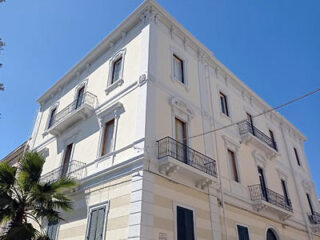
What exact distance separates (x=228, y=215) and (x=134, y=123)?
505 cm

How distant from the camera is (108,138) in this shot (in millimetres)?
11070

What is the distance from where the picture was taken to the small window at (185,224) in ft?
28.1

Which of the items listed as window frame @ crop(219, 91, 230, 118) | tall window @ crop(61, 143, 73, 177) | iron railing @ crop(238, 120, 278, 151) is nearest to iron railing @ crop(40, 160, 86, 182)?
tall window @ crop(61, 143, 73, 177)

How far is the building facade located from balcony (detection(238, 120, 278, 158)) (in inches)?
2.7

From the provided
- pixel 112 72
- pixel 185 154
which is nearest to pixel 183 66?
pixel 112 72

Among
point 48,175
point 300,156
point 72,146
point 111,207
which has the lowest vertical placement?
point 111,207

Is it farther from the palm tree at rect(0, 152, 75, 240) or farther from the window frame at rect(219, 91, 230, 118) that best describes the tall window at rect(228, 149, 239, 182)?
the palm tree at rect(0, 152, 75, 240)

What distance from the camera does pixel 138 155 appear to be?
28.8 ft

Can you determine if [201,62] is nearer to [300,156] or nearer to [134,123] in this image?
[134,123]

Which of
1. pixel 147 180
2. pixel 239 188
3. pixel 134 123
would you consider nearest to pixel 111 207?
pixel 147 180

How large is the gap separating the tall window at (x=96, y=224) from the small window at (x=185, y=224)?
2358 mm

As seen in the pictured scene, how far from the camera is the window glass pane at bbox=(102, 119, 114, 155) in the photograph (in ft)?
35.3

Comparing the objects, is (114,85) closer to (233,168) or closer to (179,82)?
(179,82)

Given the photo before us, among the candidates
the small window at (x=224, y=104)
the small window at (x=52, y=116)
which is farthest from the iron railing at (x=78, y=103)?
Result: the small window at (x=224, y=104)
